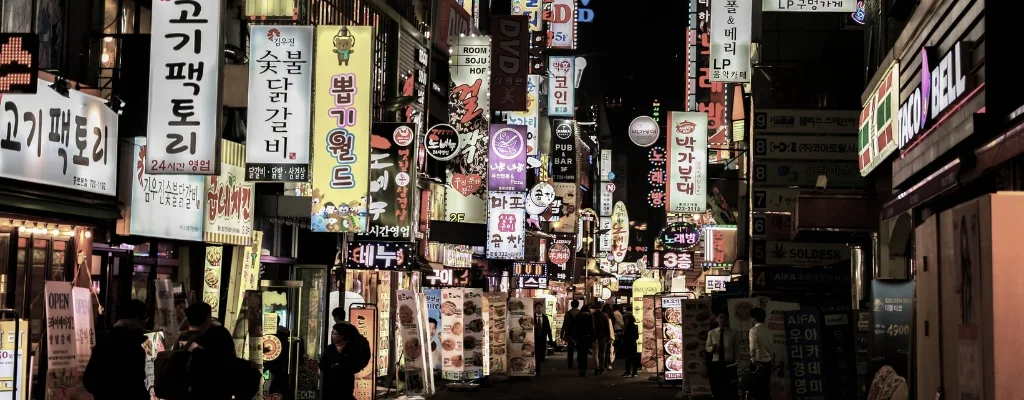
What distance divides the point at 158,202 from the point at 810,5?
41.3 feet

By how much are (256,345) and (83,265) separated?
2.87 meters

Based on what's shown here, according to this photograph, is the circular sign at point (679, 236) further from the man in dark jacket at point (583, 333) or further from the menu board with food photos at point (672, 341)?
the menu board with food photos at point (672, 341)

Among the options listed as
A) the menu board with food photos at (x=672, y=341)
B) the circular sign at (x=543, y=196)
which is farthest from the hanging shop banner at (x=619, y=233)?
the menu board with food photos at (x=672, y=341)

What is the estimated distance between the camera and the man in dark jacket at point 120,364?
36.7 feet

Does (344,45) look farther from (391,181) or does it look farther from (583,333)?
(583,333)

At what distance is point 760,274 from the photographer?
963 inches

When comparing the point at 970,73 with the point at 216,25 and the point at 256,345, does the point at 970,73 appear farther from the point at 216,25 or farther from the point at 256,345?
the point at 256,345

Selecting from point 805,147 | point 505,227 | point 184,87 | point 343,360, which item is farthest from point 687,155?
point 184,87

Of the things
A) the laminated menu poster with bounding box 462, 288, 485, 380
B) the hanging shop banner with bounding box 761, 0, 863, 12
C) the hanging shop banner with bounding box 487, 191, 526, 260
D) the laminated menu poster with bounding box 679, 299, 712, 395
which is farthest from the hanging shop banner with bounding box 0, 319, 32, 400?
the hanging shop banner with bounding box 487, 191, 526, 260

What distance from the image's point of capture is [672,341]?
2658 centimetres

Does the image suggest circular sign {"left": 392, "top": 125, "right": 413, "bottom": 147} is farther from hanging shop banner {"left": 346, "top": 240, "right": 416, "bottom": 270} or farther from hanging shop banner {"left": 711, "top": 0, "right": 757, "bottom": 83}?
hanging shop banner {"left": 711, "top": 0, "right": 757, "bottom": 83}

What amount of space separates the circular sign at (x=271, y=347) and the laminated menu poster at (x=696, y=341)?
8.43 m

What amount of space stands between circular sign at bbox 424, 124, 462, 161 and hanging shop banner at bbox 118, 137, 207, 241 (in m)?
9.43

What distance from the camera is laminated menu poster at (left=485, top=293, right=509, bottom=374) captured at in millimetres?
26828
